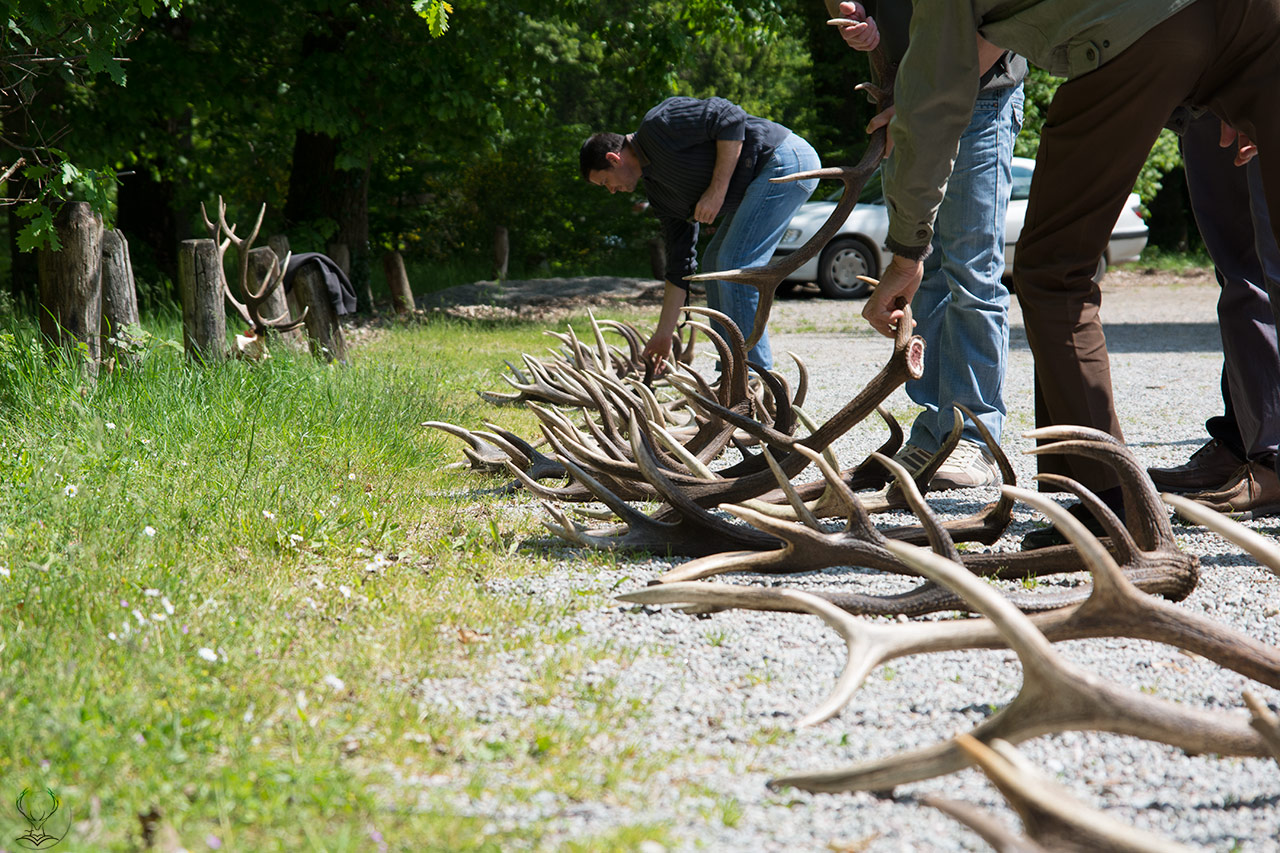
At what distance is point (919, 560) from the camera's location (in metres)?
1.81

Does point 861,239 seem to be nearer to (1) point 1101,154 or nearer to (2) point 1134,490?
(1) point 1101,154

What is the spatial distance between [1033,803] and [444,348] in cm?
Answer: 920

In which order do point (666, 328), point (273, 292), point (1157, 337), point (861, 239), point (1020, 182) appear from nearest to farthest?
point (666, 328) → point (273, 292) → point (1157, 337) → point (1020, 182) → point (861, 239)

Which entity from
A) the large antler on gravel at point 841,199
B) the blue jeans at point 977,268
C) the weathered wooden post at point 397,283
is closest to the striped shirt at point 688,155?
the blue jeans at point 977,268

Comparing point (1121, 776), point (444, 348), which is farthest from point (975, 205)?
point (444, 348)

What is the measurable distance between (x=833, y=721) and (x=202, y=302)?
543 centimetres

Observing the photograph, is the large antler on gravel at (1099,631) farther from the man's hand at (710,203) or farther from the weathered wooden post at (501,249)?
the weathered wooden post at (501,249)

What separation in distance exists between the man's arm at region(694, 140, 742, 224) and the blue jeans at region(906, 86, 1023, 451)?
145cm

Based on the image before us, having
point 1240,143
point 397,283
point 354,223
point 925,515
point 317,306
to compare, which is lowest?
point 925,515

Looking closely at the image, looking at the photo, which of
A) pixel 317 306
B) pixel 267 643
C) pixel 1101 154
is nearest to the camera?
pixel 267 643

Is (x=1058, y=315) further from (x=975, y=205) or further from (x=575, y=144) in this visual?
(x=575, y=144)

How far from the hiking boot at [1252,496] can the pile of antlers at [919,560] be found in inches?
42.8

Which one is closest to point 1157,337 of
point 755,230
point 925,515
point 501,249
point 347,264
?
point 755,230

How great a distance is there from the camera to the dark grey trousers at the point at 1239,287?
372 cm
